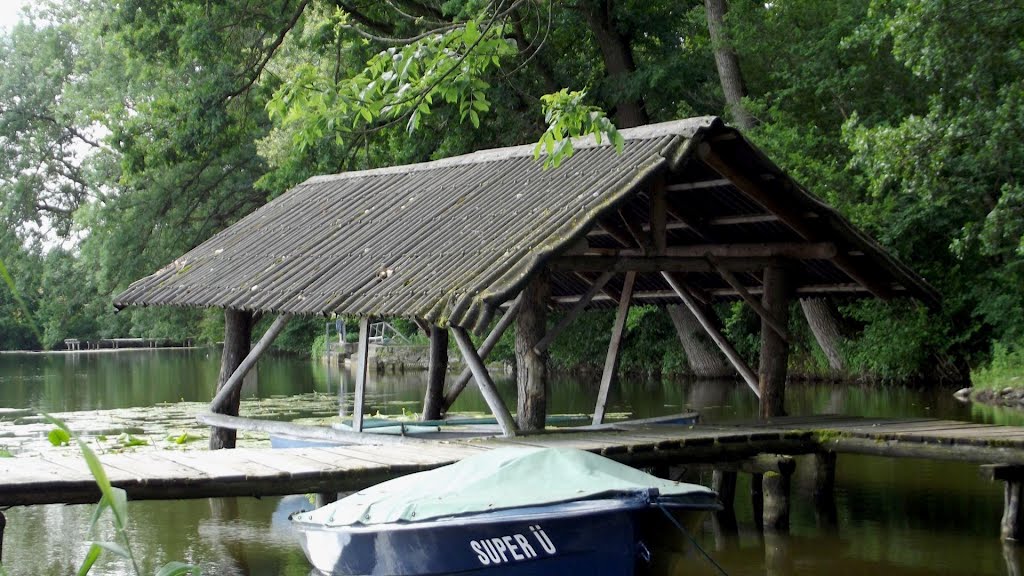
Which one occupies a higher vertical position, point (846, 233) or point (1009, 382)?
point (846, 233)

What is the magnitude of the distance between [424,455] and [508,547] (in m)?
2.51

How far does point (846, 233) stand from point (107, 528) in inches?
307

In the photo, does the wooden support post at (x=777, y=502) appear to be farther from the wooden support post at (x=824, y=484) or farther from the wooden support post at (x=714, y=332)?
the wooden support post at (x=714, y=332)

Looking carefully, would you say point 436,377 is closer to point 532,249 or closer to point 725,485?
point 725,485

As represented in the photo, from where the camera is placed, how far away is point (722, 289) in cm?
1520

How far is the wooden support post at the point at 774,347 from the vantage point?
43.3 ft

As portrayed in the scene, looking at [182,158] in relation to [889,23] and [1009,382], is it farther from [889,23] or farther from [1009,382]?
[1009,382]

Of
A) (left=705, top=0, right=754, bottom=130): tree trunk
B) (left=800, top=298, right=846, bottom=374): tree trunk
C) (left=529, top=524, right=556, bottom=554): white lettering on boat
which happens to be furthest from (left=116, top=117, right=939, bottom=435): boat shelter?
(left=800, top=298, right=846, bottom=374): tree trunk

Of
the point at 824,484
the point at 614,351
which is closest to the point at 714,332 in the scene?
the point at 614,351

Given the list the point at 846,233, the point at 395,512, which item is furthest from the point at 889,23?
the point at 395,512

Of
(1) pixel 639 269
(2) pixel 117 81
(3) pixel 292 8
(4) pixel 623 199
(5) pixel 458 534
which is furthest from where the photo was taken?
(2) pixel 117 81

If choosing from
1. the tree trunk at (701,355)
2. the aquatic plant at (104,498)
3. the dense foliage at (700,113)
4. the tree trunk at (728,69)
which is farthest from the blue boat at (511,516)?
the tree trunk at (701,355)

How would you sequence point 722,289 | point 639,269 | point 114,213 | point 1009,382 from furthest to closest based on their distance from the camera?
1. point 114,213
2. point 1009,382
3. point 722,289
4. point 639,269

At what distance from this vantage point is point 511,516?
24.4ft
